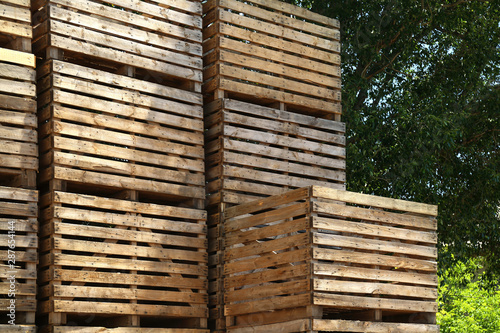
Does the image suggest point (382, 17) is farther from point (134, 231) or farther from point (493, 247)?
point (134, 231)

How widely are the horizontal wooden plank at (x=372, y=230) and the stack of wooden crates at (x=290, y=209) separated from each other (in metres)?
0.01

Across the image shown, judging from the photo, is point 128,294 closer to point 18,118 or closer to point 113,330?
point 113,330

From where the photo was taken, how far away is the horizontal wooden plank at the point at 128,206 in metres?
7.62

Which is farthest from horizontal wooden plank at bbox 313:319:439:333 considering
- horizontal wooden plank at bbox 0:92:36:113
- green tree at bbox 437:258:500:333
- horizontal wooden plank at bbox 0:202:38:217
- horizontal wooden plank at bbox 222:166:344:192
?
green tree at bbox 437:258:500:333

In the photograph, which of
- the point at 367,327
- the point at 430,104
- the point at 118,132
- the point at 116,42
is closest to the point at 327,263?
the point at 367,327

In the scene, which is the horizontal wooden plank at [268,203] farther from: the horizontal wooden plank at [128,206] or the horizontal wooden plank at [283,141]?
the horizontal wooden plank at [283,141]

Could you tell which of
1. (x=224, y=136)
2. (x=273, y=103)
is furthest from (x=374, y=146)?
(x=224, y=136)

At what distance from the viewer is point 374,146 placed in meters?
12.4

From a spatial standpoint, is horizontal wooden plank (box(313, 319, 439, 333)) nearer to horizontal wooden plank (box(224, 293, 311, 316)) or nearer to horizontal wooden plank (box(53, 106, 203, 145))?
horizontal wooden plank (box(224, 293, 311, 316))

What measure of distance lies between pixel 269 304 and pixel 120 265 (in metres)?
1.68

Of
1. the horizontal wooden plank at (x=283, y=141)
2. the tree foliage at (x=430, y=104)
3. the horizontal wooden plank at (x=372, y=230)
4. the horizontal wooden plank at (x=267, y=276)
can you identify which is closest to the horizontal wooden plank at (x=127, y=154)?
the horizontal wooden plank at (x=283, y=141)

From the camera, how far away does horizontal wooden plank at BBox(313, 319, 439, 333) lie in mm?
7465

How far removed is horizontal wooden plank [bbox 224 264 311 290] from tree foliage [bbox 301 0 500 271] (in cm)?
460

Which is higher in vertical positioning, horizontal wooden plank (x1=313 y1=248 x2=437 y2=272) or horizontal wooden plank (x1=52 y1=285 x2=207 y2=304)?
horizontal wooden plank (x1=313 y1=248 x2=437 y2=272)
